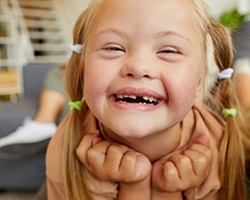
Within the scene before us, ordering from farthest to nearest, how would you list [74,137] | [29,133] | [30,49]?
1. [30,49]
2. [29,133]
3. [74,137]

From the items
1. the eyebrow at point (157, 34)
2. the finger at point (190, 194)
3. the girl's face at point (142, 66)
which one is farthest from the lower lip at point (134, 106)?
the finger at point (190, 194)

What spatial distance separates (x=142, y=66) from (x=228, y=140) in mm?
284

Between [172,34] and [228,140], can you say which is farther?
[228,140]

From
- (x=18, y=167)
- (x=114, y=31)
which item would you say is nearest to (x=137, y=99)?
(x=114, y=31)

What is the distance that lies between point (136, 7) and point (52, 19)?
4.49 metres

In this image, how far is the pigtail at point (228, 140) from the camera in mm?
697

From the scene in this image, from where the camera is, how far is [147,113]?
578mm

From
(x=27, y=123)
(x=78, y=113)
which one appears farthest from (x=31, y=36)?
(x=78, y=113)

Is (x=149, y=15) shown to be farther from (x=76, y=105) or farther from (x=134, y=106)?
(x=76, y=105)

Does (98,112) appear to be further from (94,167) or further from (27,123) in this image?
(27,123)

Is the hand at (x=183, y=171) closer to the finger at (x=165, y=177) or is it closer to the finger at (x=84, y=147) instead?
the finger at (x=165, y=177)

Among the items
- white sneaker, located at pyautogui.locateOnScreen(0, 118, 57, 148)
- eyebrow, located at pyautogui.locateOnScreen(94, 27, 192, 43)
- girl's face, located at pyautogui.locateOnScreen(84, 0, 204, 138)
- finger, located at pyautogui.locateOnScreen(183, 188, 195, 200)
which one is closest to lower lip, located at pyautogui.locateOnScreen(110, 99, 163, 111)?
girl's face, located at pyautogui.locateOnScreen(84, 0, 204, 138)

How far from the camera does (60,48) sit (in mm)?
4758

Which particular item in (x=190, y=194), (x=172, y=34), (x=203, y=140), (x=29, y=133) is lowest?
(x=29, y=133)
